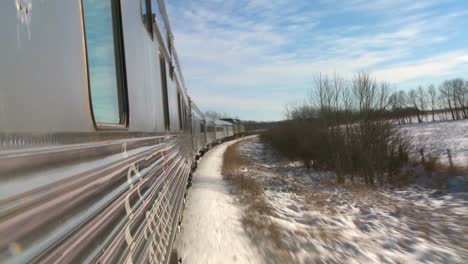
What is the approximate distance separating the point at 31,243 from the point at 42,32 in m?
0.73

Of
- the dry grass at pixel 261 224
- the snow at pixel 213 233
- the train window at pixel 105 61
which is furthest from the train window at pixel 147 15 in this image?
the dry grass at pixel 261 224

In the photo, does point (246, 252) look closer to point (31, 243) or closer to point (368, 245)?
point (368, 245)

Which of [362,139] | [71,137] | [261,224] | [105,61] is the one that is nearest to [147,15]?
[105,61]

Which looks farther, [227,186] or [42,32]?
[227,186]

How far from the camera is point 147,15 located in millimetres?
4293

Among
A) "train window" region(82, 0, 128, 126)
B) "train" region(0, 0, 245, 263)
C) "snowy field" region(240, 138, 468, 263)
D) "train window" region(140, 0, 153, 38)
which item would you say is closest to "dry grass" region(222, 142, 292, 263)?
"snowy field" region(240, 138, 468, 263)

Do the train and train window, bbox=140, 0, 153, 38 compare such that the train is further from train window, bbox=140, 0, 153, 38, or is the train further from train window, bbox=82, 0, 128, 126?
train window, bbox=140, 0, 153, 38

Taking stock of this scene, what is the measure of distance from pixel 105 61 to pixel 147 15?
7.01 ft

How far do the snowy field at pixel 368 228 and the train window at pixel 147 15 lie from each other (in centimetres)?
349

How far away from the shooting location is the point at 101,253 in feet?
5.97

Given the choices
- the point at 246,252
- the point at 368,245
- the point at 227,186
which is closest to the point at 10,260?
the point at 246,252

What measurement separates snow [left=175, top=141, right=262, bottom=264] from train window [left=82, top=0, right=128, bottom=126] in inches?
131

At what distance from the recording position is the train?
3.82ft

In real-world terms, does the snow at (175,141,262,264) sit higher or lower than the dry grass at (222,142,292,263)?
higher
